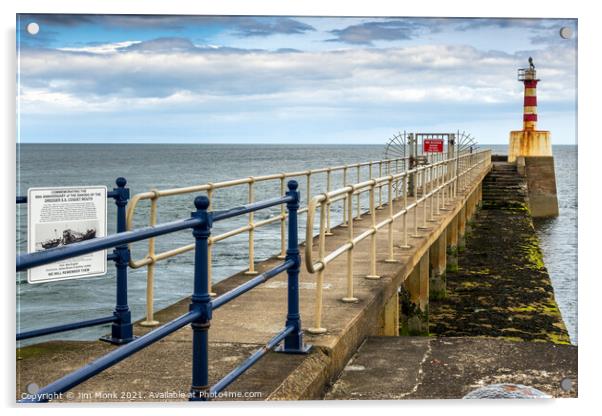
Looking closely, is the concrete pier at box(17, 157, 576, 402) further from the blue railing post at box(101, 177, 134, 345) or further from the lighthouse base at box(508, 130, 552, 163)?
the lighthouse base at box(508, 130, 552, 163)

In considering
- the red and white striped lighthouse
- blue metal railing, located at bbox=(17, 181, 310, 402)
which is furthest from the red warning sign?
the red and white striped lighthouse

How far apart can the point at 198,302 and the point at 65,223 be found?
1.33 m

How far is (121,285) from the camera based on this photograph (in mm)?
5227

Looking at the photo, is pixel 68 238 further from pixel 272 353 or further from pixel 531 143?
pixel 531 143

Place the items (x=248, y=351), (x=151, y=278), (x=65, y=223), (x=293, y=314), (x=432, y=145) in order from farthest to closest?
(x=432, y=145) < (x=151, y=278) < (x=248, y=351) < (x=293, y=314) < (x=65, y=223)

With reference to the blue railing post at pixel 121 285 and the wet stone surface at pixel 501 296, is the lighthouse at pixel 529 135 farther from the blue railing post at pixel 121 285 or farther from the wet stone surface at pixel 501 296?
the blue railing post at pixel 121 285

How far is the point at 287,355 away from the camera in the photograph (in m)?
4.84

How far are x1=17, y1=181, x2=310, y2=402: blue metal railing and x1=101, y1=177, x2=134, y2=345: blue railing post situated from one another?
3.29ft

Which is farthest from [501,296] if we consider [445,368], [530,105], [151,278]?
[530,105]

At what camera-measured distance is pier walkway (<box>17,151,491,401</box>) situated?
4297mm

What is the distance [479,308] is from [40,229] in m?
10.3

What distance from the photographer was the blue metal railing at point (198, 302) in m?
2.78

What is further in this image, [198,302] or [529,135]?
[529,135]
